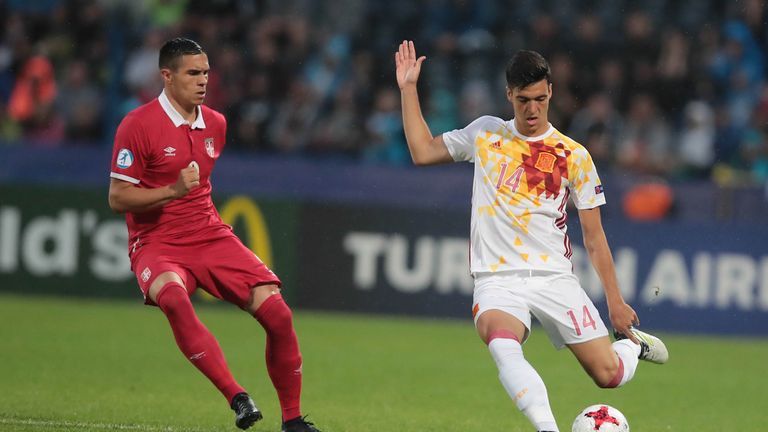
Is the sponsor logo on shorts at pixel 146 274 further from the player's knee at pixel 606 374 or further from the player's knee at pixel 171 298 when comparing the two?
the player's knee at pixel 606 374

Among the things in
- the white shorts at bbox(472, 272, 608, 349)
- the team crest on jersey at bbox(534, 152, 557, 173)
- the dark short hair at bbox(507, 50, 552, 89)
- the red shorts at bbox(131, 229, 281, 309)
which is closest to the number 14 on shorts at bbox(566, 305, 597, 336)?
the white shorts at bbox(472, 272, 608, 349)

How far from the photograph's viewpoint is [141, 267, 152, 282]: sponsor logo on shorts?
712 centimetres

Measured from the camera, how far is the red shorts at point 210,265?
7.26m

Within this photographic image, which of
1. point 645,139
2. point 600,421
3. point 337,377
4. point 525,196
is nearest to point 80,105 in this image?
point 645,139

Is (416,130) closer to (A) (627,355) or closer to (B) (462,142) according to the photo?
(B) (462,142)

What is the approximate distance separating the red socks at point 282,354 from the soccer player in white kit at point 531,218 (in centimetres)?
115

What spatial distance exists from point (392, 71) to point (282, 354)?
9.97 m

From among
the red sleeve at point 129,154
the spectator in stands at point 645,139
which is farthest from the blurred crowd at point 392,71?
the red sleeve at point 129,154

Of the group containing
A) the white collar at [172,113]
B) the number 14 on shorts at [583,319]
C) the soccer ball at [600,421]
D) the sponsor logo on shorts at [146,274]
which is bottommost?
the soccer ball at [600,421]

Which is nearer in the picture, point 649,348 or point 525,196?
point 525,196

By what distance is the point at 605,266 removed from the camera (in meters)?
6.80

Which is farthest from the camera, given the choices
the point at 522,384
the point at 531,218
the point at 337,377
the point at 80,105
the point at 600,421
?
the point at 80,105

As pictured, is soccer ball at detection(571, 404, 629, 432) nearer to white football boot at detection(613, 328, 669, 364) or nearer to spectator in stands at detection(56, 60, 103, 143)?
white football boot at detection(613, 328, 669, 364)

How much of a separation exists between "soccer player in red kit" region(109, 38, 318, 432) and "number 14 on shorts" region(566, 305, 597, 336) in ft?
5.19
